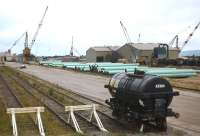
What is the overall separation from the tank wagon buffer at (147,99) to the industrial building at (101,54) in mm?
95083

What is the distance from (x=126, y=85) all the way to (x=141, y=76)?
31.8 inches

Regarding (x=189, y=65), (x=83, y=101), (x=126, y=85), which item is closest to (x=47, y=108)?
(x=83, y=101)

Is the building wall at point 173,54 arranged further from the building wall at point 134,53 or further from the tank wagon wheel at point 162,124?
the tank wagon wheel at point 162,124

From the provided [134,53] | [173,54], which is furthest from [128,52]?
[173,54]

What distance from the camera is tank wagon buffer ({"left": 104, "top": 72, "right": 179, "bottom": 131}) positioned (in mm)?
15859

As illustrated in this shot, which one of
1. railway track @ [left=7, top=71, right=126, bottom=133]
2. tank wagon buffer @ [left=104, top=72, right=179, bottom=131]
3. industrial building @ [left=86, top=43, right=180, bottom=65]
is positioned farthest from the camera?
industrial building @ [left=86, top=43, right=180, bottom=65]

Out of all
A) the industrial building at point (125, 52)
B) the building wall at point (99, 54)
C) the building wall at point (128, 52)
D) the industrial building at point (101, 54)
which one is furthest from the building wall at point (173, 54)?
the building wall at point (99, 54)

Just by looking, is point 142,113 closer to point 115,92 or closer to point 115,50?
point 115,92

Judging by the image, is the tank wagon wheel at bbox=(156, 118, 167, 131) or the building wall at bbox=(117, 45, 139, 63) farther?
the building wall at bbox=(117, 45, 139, 63)

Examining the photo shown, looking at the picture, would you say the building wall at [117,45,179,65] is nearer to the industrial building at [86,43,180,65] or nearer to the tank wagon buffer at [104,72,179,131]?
the industrial building at [86,43,180,65]

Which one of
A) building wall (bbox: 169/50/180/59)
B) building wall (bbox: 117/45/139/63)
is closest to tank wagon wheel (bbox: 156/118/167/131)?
building wall (bbox: 117/45/139/63)

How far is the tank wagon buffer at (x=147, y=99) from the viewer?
1586 cm

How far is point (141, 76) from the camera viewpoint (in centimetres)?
1680

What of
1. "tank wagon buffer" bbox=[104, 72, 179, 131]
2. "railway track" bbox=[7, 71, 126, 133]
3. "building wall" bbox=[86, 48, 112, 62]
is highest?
"building wall" bbox=[86, 48, 112, 62]
